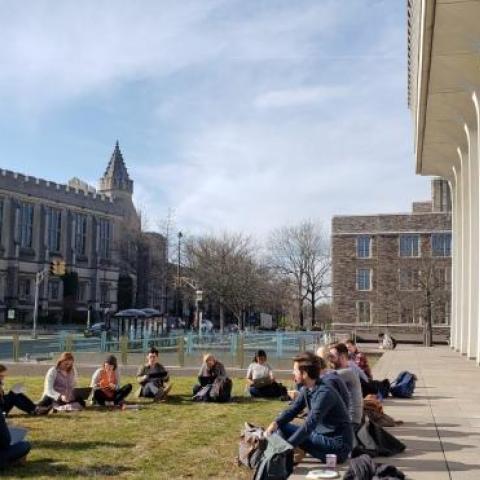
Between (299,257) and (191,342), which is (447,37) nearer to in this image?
(191,342)

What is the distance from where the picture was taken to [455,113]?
26.9 metres

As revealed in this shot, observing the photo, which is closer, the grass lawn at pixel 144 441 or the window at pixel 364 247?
the grass lawn at pixel 144 441

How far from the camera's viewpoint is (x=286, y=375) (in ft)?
67.4

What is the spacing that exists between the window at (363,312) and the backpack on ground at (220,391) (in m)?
56.0

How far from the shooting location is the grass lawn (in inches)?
297

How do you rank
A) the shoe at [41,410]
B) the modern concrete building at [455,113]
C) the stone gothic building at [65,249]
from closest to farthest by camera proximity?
1. the shoe at [41,410]
2. the modern concrete building at [455,113]
3. the stone gothic building at [65,249]

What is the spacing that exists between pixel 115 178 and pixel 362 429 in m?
108

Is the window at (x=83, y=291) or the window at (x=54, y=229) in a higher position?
the window at (x=54, y=229)

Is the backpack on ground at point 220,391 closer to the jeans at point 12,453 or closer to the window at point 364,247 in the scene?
the jeans at point 12,453

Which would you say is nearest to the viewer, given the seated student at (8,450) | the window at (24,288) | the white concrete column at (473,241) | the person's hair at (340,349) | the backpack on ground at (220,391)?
the seated student at (8,450)

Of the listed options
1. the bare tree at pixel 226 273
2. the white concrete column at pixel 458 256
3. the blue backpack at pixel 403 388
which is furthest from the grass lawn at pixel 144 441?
the bare tree at pixel 226 273

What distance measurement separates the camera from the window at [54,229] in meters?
87.1

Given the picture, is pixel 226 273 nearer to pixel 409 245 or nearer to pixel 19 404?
pixel 409 245

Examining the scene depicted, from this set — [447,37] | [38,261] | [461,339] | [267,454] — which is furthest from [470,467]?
[38,261]
